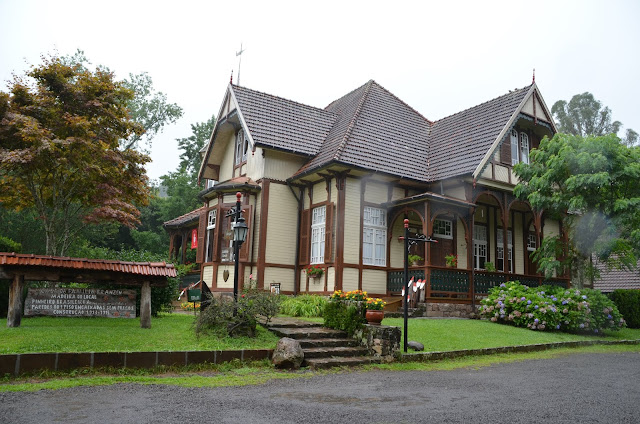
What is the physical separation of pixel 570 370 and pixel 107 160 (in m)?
12.2

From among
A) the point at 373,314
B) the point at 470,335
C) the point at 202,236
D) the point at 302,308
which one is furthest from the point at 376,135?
the point at 373,314

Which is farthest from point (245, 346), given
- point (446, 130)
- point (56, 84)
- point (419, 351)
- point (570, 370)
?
A: point (446, 130)

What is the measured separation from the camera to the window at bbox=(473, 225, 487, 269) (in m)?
21.2

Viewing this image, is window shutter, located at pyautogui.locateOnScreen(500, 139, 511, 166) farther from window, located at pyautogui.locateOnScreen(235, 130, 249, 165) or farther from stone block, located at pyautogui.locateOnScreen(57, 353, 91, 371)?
stone block, located at pyautogui.locateOnScreen(57, 353, 91, 371)

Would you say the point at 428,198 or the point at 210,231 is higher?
the point at 428,198

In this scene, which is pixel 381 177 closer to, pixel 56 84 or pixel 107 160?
pixel 107 160

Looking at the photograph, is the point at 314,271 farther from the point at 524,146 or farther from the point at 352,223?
the point at 524,146

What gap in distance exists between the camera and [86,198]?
557 inches

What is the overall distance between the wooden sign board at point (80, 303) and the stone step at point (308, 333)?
324 centimetres

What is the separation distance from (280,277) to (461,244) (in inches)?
291

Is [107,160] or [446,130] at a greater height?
[446,130]

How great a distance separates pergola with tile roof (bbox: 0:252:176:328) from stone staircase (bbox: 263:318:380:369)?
→ 8.97 ft

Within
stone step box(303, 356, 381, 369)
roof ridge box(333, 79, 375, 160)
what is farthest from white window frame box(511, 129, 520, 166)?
stone step box(303, 356, 381, 369)

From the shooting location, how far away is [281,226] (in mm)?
18484
